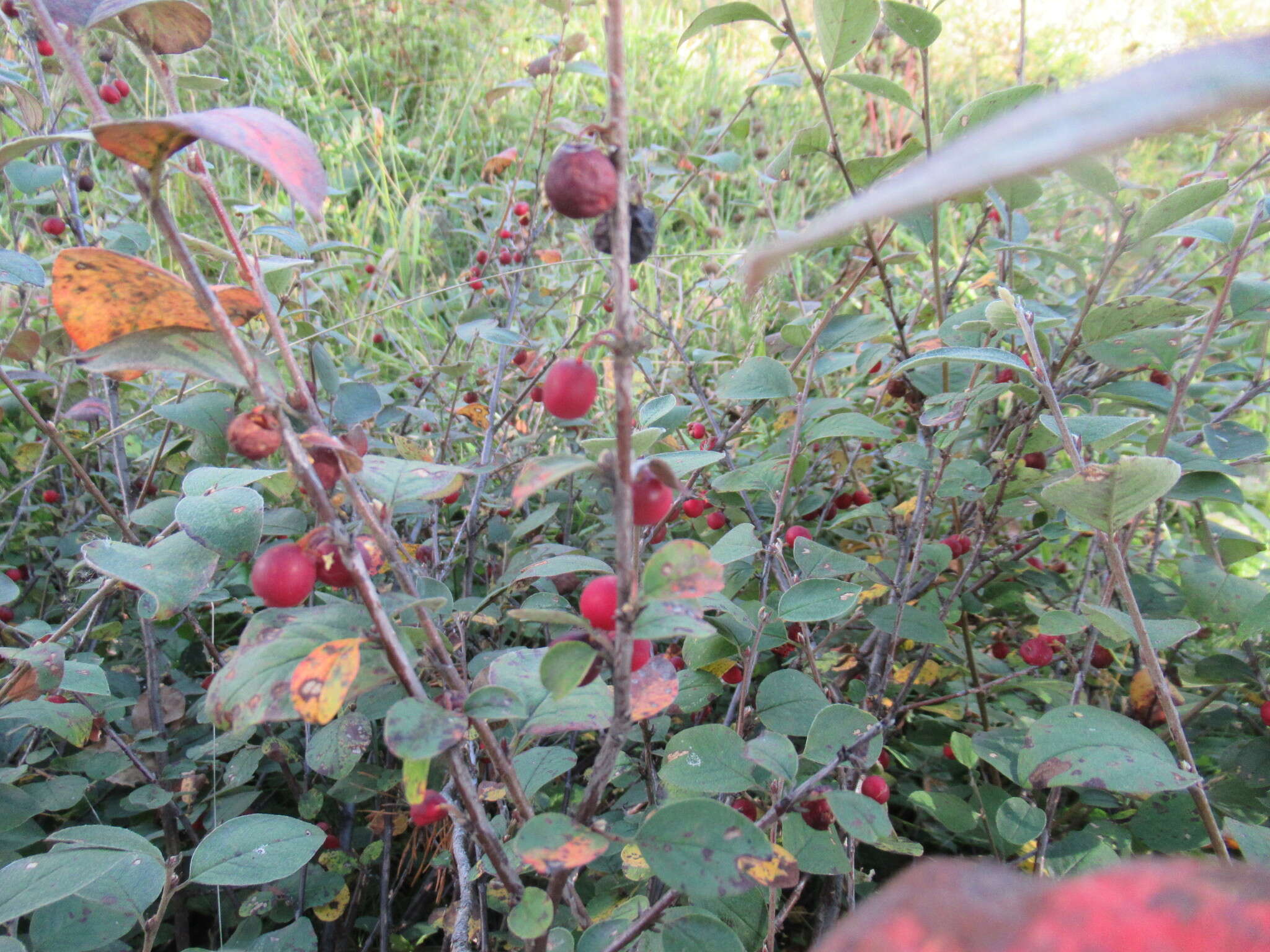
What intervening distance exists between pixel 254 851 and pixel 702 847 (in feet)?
1.86

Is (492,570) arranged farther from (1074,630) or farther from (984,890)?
(984,890)

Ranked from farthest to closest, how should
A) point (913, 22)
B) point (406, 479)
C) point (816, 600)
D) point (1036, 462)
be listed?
point (1036, 462)
point (913, 22)
point (816, 600)
point (406, 479)

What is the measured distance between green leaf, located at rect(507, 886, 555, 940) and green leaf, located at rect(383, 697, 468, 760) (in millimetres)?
148

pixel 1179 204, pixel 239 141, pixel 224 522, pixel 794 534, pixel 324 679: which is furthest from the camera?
pixel 794 534

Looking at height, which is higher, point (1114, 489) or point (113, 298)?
point (113, 298)

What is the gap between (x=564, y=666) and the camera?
54 cm

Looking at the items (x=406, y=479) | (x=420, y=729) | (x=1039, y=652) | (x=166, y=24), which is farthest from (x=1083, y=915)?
(x=1039, y=652)

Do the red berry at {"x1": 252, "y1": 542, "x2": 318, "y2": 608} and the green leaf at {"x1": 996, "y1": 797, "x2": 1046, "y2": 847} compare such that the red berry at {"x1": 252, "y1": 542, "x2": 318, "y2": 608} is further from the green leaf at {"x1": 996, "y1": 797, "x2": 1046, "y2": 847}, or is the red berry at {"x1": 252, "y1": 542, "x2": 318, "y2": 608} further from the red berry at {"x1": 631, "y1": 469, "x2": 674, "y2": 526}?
the green leaf at {"x1": 996, "y1": 797, "x2": 1046, "y2": 847}

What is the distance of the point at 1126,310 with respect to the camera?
1104mm

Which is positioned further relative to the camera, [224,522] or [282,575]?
[224,522]

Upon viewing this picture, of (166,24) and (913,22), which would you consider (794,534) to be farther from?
(166,24)

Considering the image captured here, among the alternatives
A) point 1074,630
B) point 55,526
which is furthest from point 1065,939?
point 55,526

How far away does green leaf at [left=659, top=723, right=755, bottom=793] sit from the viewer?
80 centimetres

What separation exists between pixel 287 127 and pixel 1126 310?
112 cm
